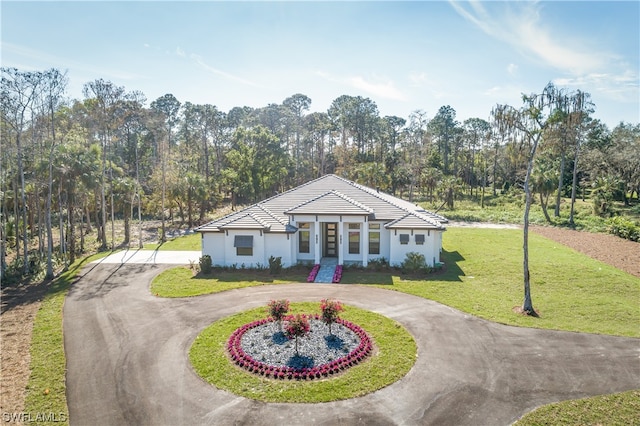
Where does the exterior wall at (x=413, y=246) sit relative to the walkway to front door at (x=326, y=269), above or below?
above

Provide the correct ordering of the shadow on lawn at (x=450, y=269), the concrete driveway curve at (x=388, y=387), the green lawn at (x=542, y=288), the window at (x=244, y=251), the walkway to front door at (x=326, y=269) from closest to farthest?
1. the concrete driveway curve at (x=388, y=387)
2. the green lawn at (x=542, y=288)
3. the walkway to front door at (x=326, y=269)
4. the shadow on lawn at (x=450, y=269)
5. the window at (x=244, y=251)

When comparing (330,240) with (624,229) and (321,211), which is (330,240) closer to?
(321,211)

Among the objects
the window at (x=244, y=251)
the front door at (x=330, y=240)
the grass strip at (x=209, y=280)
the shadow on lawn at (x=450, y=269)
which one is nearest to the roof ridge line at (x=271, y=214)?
the window at (x=244, y=251)

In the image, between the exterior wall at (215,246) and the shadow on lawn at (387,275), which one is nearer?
the shadow on lawn at (387,275)

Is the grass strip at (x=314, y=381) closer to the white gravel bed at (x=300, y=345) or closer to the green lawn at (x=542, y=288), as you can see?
the white gravel bed at (x=300, y=345)

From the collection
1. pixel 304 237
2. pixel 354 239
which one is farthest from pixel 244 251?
pixel 354 239
